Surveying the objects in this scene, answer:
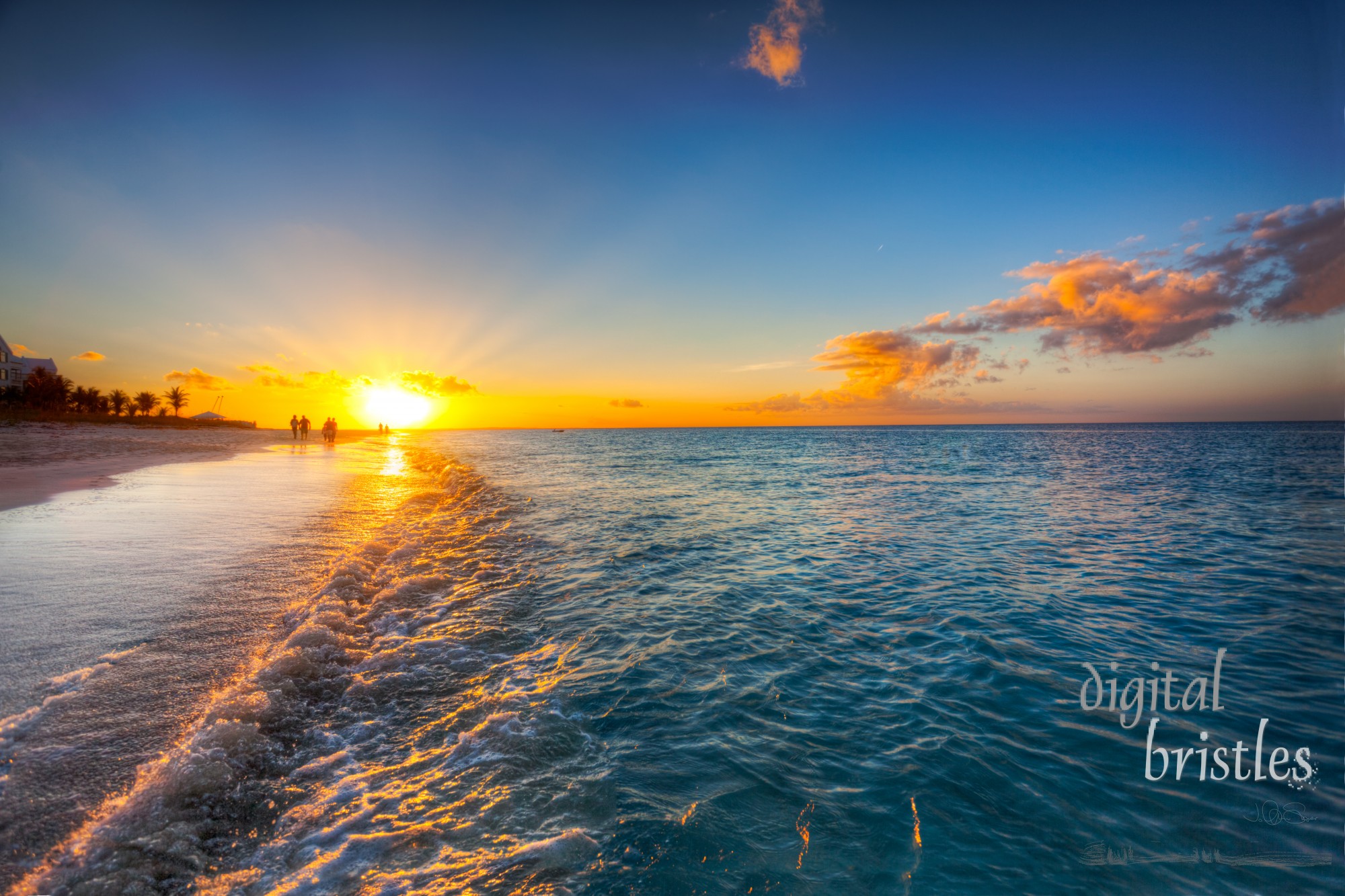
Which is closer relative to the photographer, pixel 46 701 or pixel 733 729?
pixel 46 701

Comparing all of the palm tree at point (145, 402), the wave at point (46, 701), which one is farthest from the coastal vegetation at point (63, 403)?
the wave at point (46, 701)

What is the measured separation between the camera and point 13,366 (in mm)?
86562

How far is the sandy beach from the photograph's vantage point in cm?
1941

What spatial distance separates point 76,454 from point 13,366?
298ft

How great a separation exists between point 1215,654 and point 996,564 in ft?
16.6

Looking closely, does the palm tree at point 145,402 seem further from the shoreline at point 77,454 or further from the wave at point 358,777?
the wave at point 358,777

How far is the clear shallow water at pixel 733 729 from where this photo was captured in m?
4.18

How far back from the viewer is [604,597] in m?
11.0

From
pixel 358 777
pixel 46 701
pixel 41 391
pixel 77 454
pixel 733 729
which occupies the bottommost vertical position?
pixel 733 729

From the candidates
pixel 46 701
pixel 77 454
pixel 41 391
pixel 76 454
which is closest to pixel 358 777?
pixel 46 701

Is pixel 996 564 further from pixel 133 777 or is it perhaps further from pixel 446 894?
pixel 133 777

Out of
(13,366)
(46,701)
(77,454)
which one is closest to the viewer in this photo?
(46,701)

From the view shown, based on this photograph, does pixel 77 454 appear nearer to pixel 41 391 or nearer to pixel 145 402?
pixel 41 391

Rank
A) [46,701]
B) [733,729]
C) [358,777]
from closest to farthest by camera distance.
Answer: [358,777], [46,701], [733,729]
